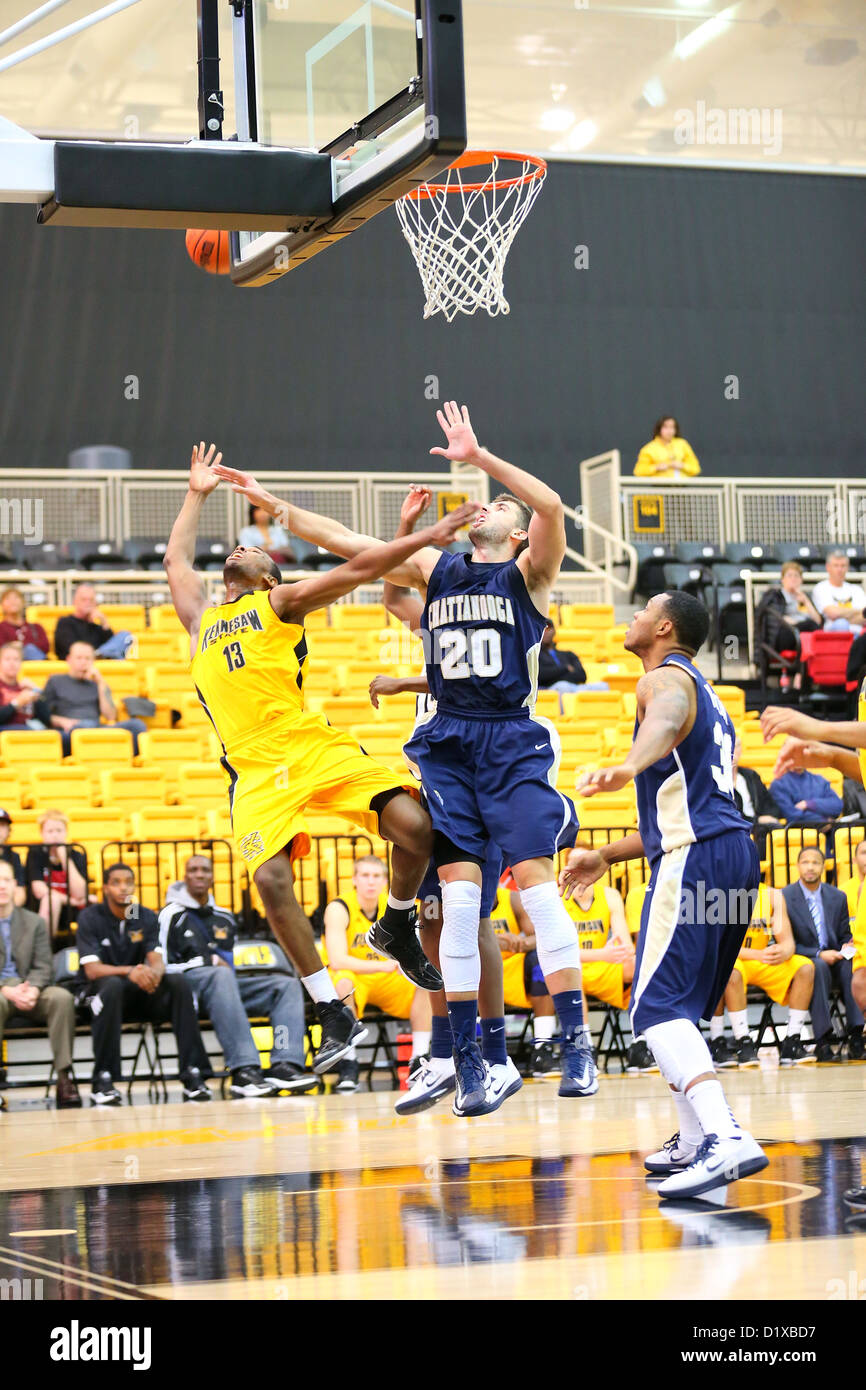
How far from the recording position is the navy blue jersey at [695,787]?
5.28 metres

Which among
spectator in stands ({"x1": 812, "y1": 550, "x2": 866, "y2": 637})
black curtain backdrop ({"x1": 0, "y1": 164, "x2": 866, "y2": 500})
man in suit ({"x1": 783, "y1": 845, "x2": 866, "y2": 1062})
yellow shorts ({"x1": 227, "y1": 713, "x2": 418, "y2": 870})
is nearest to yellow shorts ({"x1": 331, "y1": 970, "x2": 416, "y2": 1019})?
man in suit ({"x1": 783, "y1": 845, "x2": 866, "y2": 1062})

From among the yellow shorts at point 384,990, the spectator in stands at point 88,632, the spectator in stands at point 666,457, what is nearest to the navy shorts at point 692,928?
the yellow shorts at point 384,990

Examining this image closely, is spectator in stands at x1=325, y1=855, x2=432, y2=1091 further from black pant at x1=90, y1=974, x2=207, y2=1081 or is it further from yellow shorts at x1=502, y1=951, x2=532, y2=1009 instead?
black pant at x1=90, y1=974, x2=207, y2=1081

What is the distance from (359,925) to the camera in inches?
421

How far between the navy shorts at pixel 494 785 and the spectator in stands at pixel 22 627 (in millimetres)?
9223

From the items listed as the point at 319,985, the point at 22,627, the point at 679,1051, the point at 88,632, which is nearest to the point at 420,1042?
the point at 319,985

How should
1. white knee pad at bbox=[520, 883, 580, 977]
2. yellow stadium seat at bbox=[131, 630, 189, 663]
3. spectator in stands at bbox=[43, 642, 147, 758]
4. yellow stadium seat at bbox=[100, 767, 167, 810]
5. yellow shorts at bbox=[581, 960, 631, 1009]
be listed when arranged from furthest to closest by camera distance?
yellow stadium seat at bbox=[131, 630, 189, 663] → spectator in stands at bbox=[43, 642, 147, 758] → yellow stadium seat at bbox=[100, 767, 167, 810] → yellow shorts at bbox=[581, 960, 631, 1009] → white knee pad at bbox=[520, 883, 580, 977]

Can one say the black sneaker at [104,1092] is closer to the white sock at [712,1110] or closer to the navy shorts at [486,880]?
the navy shorts at [486,880]

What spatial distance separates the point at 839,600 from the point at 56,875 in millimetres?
9322

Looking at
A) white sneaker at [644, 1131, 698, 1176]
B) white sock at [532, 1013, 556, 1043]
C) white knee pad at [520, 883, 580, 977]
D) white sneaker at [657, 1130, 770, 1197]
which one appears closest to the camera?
white sneaker at [657, 1130, 770, 1197]

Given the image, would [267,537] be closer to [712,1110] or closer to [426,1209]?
[426,1209]

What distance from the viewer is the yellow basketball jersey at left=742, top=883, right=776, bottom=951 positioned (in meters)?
11.1
